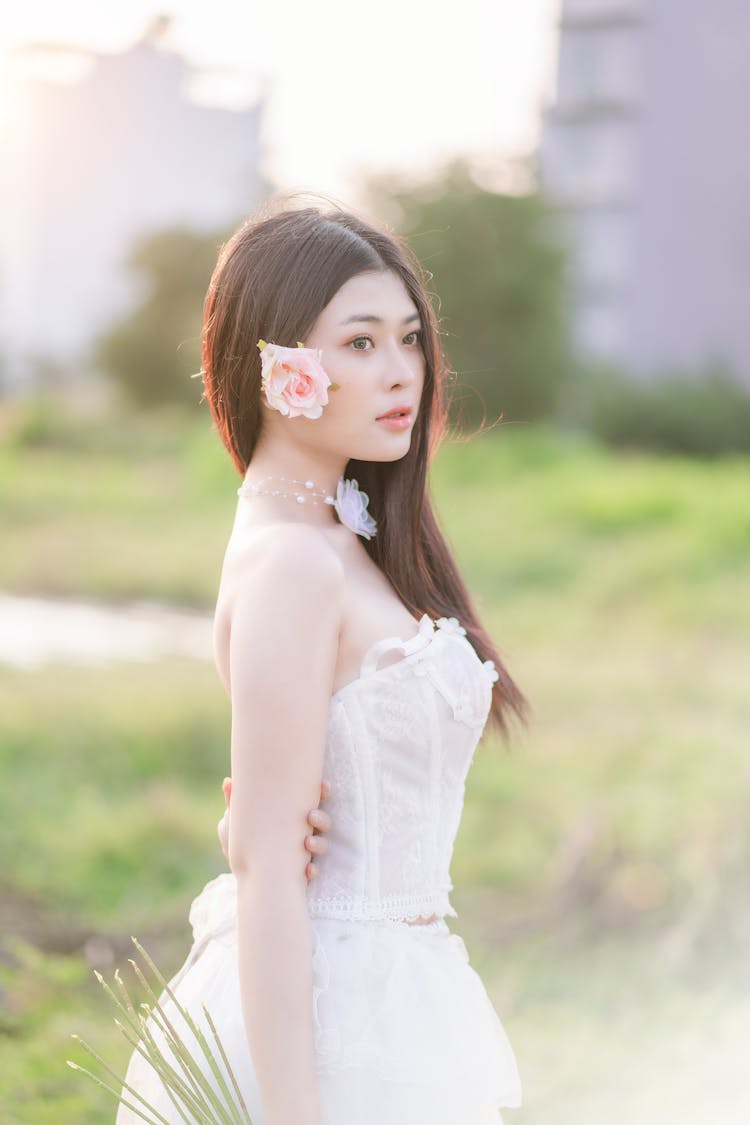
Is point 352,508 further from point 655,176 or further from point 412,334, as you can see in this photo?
point 655,176

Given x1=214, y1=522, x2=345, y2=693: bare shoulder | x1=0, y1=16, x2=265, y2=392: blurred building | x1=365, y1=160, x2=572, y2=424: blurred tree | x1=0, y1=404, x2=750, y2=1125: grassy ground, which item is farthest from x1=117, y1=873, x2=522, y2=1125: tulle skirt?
x1=0, y1=16, x2=265, y2=392: blurred building

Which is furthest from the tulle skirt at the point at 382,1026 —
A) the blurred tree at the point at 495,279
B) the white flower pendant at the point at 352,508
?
the blurred tree at the point at 495,279

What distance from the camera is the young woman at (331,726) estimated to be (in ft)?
3.91

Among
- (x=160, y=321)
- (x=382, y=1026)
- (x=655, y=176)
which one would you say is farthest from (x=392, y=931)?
(x=160, y=321)

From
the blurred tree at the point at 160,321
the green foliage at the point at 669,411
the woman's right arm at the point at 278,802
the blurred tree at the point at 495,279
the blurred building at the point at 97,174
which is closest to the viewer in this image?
the woman's right arm at the point at 278,802

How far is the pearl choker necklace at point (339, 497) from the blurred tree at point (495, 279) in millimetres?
11230

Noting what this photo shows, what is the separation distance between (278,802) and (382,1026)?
0.83ft

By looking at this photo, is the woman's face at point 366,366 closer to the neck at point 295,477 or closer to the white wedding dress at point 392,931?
the neck at point 295,477

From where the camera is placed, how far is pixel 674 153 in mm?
14312

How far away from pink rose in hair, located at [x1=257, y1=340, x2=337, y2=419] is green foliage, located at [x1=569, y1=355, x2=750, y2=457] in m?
11.5

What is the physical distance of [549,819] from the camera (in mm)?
5082

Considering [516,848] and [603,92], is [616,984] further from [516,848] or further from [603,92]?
[603,92]

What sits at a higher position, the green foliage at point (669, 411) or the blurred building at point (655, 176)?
the blurred building at point (655, 176)

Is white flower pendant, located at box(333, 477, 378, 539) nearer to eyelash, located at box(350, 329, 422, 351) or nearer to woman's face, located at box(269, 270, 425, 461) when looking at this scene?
woman's face, located at box(269, 270, 425, 461)
